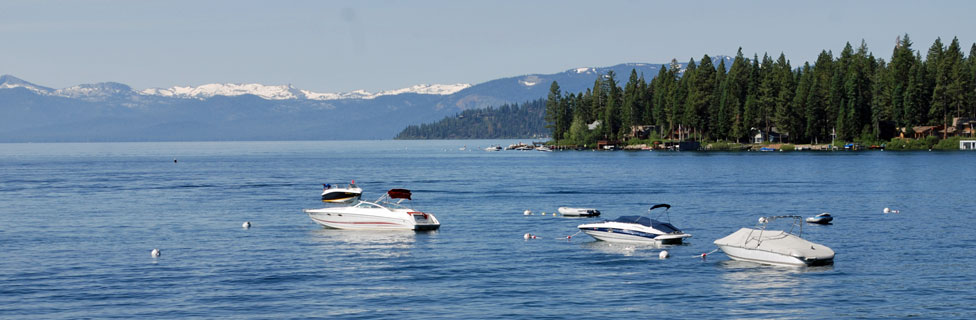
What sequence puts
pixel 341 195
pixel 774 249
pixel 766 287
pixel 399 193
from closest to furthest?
pixel 766 287 < pixel 774 249 < pixel 399 193 < pixel 341 195

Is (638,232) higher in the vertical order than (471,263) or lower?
higher

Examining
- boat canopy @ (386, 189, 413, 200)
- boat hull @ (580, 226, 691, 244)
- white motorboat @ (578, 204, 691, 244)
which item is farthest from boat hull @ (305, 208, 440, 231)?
white motorboat @ (578, 204, 691, 244)

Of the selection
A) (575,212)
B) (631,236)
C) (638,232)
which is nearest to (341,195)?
(575,212)

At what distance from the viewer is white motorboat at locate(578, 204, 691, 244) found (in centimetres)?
5966

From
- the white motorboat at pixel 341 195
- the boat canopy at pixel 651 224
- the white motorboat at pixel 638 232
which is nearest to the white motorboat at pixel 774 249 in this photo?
the white motorboat at pixel 638 232

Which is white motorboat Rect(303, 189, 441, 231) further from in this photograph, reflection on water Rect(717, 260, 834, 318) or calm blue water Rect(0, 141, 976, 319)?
reflection on water Rect(717, 260, 834, 318)

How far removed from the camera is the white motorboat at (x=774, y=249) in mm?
51125

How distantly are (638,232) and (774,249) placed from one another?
10.3m

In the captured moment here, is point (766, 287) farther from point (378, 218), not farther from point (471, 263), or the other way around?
point (378, 218)

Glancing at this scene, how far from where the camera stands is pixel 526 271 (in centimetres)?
5084

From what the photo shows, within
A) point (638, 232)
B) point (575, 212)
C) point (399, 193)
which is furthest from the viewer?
point (575, 212)

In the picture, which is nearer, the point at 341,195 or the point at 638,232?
the point at 638,232

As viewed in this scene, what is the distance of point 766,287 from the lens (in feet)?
151

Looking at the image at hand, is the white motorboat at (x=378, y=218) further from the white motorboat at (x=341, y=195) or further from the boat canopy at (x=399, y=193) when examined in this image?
the white motorboat at (x=341, y=195)
